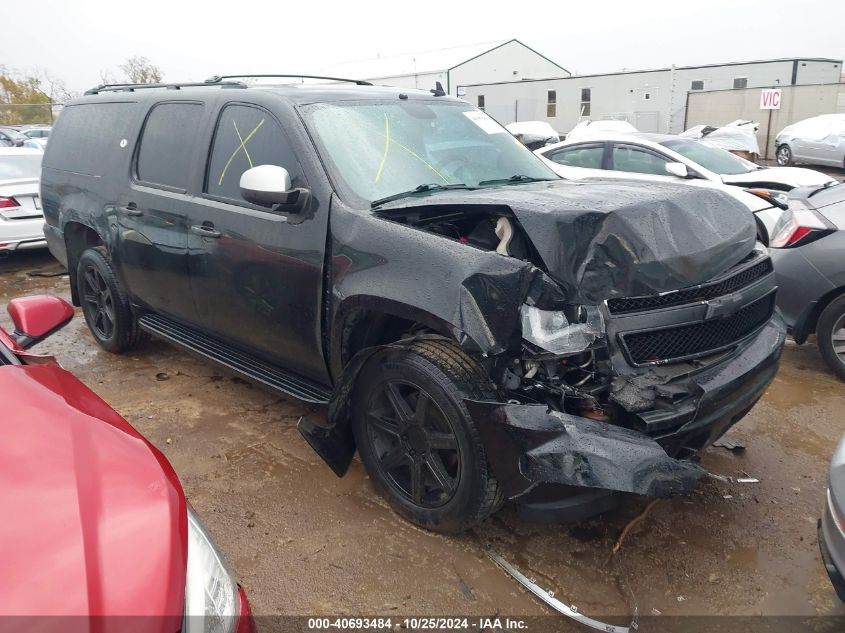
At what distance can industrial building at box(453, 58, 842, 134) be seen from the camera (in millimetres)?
32031

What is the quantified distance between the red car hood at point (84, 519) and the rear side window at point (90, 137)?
317 cm

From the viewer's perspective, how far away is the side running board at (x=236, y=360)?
3324 millimetres

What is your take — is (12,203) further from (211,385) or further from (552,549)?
(552,549)

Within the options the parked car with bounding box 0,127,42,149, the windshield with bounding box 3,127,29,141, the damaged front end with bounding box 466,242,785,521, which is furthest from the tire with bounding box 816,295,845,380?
the windshield with bounding box 3,127,29,141

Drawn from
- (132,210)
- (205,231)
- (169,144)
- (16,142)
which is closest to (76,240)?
(132,210)

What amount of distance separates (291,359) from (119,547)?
201 cm

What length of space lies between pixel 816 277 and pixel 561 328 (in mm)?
2959

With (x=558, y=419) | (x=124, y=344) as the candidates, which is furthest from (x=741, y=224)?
(x=124, y=344)

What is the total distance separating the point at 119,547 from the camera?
4.49 feet

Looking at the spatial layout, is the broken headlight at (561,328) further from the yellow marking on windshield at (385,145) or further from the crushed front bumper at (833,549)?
the yellow marking on windshield at (385,145)

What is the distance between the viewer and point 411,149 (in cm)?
345

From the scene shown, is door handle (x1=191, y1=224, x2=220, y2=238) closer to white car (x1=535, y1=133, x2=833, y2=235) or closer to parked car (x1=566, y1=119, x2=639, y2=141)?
white car (x1=535, y1=133, x2=833, y2=235)

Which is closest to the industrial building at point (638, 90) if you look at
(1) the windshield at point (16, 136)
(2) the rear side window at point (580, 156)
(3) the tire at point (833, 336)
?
(1) the windshield at point (16, 136)

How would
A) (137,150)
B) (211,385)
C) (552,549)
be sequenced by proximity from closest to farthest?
(552,549), (137,150), (211,385)
